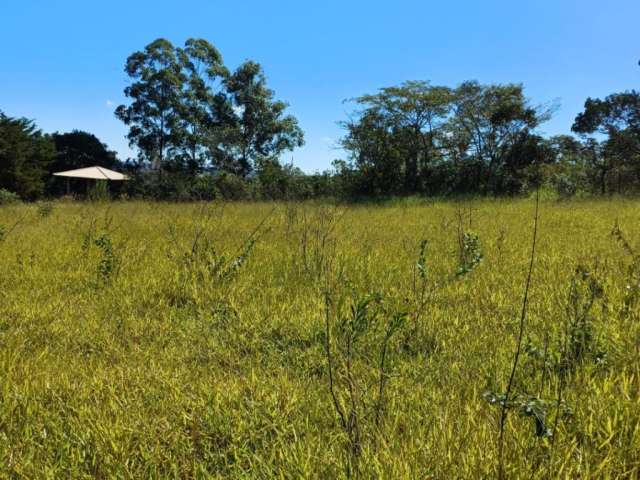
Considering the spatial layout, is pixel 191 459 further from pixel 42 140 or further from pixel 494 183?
pixel 42 140

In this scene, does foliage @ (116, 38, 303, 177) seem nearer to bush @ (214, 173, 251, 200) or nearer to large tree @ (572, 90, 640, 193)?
bush @ (214, 173, 251, 200)

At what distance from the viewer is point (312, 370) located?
6.23 feet

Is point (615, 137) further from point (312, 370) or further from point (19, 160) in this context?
point (19, 160)

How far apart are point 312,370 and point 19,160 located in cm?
2608

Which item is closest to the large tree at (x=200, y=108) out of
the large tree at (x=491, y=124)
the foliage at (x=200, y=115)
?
the foliage at (x=200, y=115)

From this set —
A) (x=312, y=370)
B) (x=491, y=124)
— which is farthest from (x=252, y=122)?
(x=312, y=370)

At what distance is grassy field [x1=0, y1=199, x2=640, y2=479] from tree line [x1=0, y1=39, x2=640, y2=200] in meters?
4.65

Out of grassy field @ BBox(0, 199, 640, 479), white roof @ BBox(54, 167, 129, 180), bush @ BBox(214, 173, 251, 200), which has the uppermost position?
white roof @ BBox(54, 167, 129, 180)

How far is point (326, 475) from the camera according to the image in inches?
46.1

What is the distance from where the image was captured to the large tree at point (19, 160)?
20875 millimetres

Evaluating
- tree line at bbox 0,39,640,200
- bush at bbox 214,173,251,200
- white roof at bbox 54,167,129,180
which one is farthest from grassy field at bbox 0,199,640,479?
white roof at bbox 54,167,129,180

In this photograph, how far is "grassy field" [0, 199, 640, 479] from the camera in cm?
124

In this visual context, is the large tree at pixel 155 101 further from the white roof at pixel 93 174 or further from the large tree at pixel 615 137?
the large tree at pixel 615 137

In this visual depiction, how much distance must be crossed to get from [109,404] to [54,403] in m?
0.25
